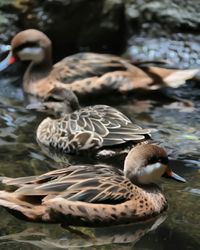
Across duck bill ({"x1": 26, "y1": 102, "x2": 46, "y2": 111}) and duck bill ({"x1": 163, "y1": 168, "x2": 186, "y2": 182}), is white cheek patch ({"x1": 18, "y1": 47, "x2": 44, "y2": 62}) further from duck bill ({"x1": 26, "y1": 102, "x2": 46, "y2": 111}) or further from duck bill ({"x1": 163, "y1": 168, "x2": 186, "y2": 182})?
duck bill ({"x1": 163, "y1": 168, "x2": 186, "y2": 182})

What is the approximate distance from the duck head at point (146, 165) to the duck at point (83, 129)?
940 mm

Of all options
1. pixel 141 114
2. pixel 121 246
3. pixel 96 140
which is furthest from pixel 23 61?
pixel 121 246

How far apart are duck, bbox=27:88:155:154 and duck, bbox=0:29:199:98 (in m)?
0.90

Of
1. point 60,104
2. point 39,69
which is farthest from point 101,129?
point 39,69

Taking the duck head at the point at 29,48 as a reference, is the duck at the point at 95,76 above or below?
below

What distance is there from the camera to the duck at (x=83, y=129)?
294 inches

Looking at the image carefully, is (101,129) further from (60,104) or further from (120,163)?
(60,104)

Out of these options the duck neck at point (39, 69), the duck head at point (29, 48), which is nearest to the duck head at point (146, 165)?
the duck neck at point (39, 69)

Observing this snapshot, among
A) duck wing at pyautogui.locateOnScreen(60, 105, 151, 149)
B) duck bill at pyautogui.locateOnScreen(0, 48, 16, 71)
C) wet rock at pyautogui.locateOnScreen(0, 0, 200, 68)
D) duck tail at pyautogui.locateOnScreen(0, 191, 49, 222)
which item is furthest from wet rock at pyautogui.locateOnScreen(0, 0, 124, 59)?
duck tail at pyautogui.locateOnScreen(0, 191, 49, 222)

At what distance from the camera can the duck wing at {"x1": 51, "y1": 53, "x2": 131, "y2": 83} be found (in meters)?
9.34

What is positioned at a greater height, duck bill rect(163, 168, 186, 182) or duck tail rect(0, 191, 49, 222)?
duck tail rect(0, 191, 49, 222)

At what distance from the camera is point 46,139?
26.0 ft

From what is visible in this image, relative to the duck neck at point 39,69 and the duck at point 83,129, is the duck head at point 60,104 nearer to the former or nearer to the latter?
the duck at point 83,129

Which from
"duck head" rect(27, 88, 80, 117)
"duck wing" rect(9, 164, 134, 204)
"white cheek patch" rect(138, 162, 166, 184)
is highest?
"duck wing" rect(9, 164, 134, 204)
